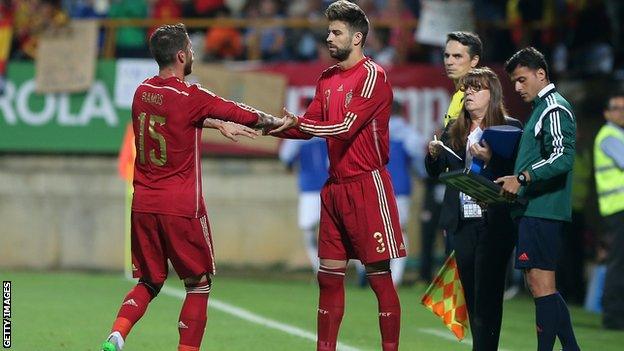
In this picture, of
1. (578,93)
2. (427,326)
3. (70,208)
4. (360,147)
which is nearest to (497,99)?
(360,147)

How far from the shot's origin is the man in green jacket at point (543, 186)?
952 cm

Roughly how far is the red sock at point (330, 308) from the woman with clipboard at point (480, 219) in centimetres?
85

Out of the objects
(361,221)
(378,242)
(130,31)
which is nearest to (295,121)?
(361,221)

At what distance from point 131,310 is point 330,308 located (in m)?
1.30

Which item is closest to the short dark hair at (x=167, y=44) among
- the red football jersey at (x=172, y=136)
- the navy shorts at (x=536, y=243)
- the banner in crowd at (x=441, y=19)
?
the red football jersey at (x=172, y=136)

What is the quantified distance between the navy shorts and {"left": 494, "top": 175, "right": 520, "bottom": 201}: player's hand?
229 mm

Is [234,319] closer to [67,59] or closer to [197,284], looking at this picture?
[197,284]

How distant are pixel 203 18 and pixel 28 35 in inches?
94.6

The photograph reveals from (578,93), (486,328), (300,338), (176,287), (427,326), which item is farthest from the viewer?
(578,93)

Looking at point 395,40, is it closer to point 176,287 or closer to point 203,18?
point 203,18

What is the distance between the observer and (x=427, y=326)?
1405 centimetres

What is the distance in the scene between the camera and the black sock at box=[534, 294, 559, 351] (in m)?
9.74

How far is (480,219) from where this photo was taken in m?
10.0

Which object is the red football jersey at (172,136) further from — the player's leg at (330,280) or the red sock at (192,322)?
the player's leg at (330,280)
